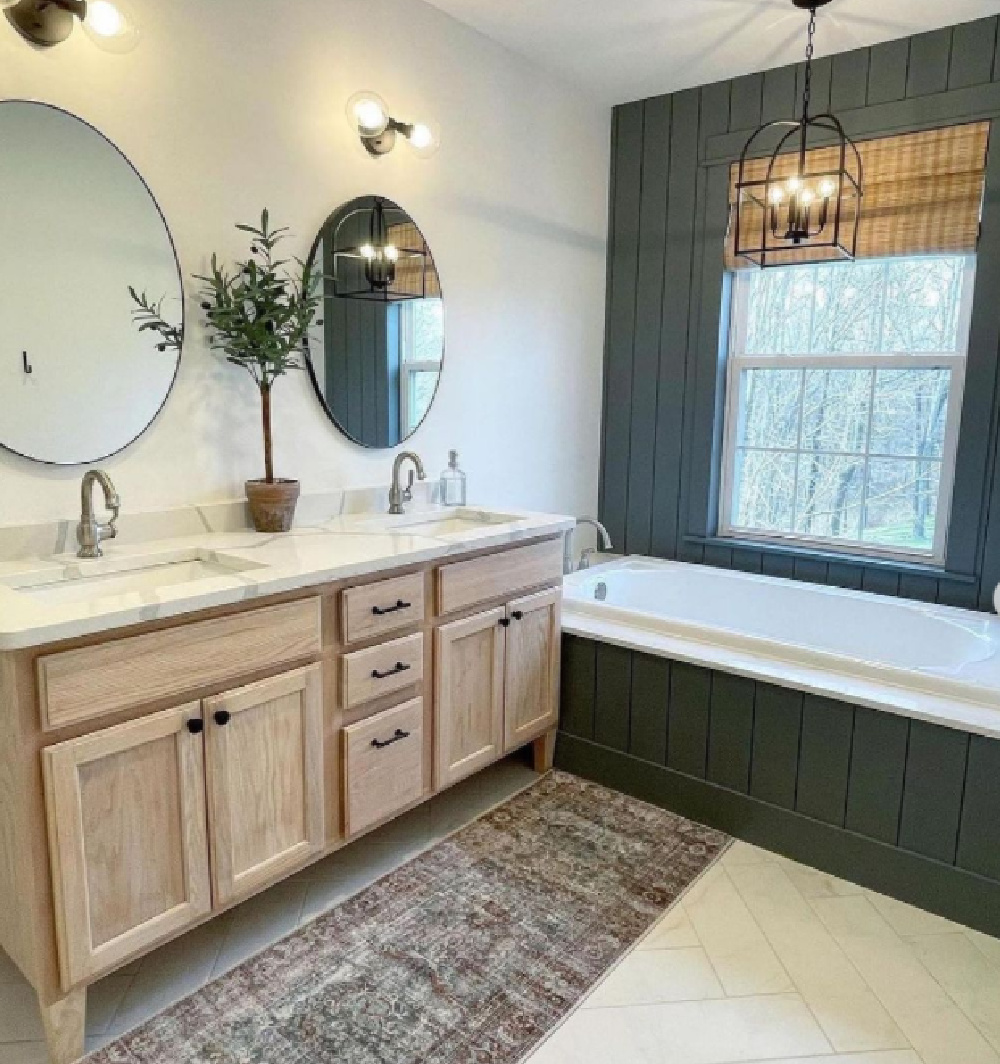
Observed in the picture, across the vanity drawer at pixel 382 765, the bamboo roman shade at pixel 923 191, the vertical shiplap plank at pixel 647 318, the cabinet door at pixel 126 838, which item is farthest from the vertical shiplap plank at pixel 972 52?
the cabinet door at pixel 126 838

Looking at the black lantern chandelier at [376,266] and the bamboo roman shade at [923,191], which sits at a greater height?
the bamboo roman shade at [923,191]

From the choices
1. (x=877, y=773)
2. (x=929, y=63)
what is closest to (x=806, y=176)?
(x=929, y=63)

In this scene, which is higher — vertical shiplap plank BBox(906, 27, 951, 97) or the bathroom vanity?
vertical shiplap plank BBox(906, 27, 951, 97)

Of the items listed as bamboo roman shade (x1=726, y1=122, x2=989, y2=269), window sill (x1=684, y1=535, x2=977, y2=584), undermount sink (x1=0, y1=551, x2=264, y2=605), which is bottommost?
window sill (x1=684, y1=535, x2=977, y2=584)

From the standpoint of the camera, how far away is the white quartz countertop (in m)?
1.42

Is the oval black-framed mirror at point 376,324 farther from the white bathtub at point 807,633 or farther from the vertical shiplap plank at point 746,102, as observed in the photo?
the vertical shiplap plank at point 746,102

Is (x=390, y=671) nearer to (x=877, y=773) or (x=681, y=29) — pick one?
(x=877, y=773)

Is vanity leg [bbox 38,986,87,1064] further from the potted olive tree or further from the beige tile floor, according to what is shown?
the potted olive tree

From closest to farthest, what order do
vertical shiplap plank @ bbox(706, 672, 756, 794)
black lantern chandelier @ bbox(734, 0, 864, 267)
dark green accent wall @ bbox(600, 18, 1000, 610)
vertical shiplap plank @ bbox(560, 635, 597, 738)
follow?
vertical shiplap plank @ bbox(706, 672, 756, 794) < vertical shiplap plank @ bbox(560, 635, 597, 738) < dark green accent wall @ bbox(600, 18, 1000, 610) < black lantern chandelier @ bbox(734, 0, 864, 267)

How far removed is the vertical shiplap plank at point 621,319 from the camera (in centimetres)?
346

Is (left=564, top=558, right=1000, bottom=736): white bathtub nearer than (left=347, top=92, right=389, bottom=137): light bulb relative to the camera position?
Yes

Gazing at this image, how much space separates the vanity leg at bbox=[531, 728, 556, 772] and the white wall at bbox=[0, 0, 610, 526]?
0.95 m

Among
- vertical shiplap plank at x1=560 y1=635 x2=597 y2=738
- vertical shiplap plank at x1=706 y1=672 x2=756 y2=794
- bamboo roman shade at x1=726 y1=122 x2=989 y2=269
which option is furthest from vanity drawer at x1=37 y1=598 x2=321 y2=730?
bamboo roman shade at x1=726 y1=122 x2=989 y2=269

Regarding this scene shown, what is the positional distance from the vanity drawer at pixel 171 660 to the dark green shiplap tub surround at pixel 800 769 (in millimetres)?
1140
